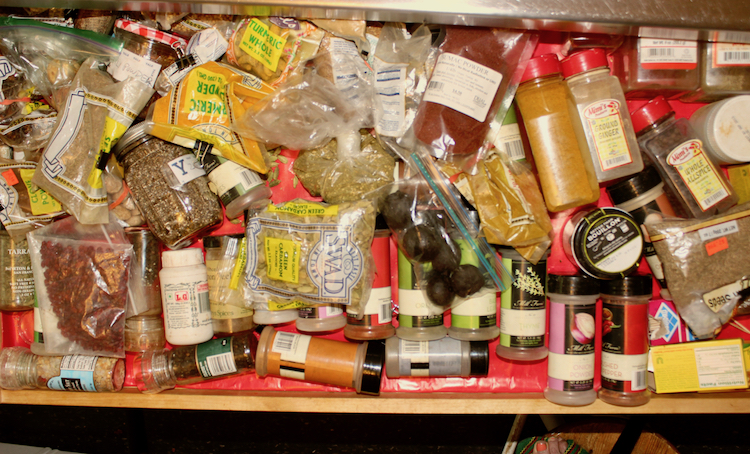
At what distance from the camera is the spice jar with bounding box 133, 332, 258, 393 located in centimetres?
101

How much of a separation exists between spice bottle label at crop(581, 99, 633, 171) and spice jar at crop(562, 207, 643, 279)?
107 millimetres

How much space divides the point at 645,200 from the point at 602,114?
225 millimetres

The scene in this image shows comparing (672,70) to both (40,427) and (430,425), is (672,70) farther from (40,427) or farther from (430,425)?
(40,427)

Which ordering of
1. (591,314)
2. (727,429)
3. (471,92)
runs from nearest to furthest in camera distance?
(471,92) → (591,314) → (727,429)

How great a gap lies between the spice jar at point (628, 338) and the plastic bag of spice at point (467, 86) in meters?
0.46

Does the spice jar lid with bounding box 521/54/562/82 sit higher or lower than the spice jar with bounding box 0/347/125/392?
higher

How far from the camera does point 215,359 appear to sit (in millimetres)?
1006

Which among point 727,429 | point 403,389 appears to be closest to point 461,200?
point 403,389

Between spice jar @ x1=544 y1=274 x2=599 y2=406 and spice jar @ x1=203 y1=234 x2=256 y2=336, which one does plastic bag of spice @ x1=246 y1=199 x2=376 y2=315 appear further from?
spice jar @ x1=544 y1=274 x2=599 y2=406

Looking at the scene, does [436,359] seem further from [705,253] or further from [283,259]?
[705,253]

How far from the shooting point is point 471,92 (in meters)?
0.87

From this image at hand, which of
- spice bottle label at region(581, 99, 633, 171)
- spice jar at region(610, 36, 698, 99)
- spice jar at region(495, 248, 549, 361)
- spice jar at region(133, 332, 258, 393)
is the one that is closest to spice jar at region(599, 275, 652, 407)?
spice jar at region(495, 248, 549, 361)

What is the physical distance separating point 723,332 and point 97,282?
151cm

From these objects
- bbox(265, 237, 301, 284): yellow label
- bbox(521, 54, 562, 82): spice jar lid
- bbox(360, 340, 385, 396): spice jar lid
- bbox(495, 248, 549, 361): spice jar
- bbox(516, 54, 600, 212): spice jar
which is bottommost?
bbox(360, 340, 385, 396): spice jar lid
